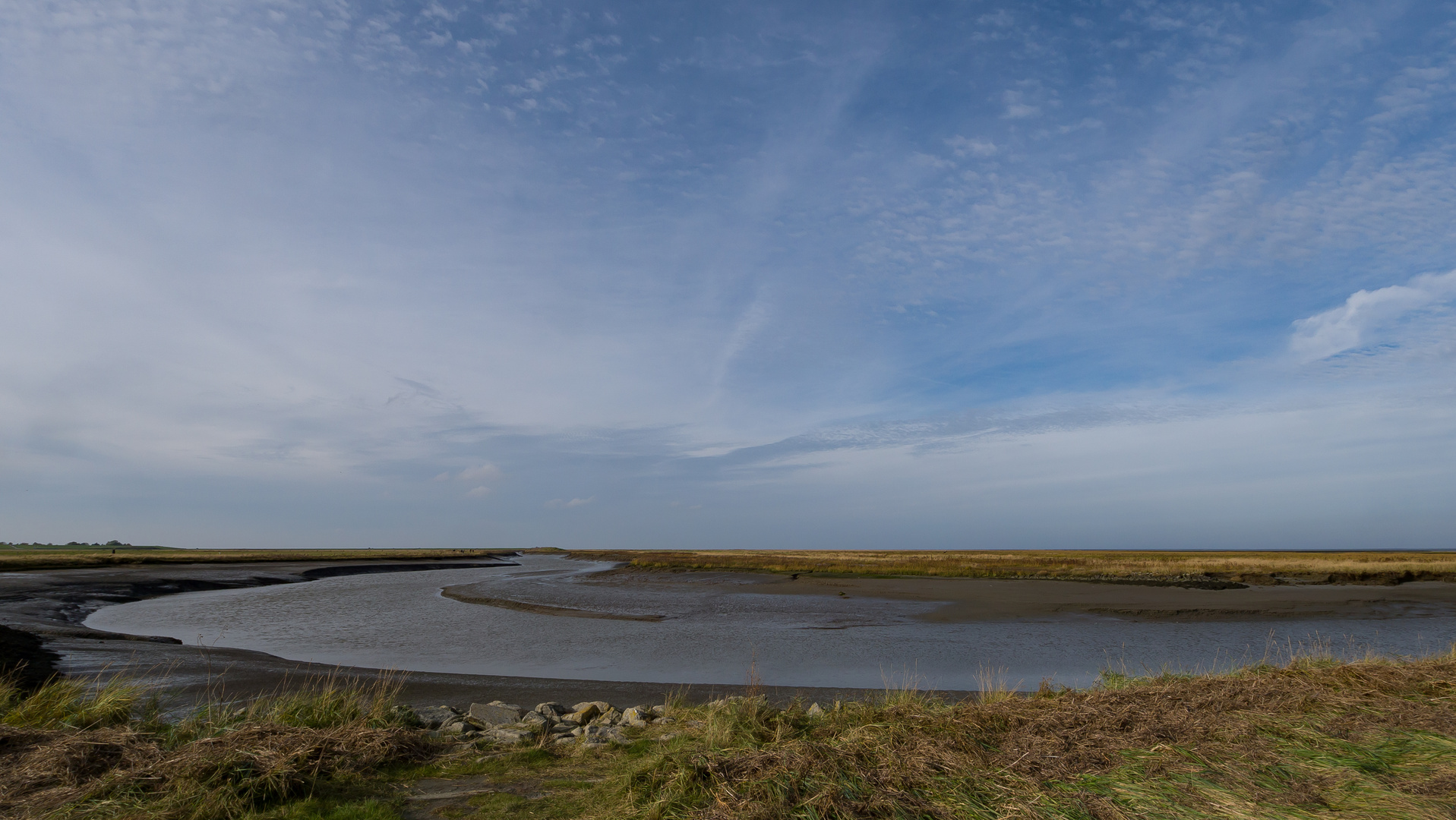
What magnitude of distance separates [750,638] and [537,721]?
48.3 feet

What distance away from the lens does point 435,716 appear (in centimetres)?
1023

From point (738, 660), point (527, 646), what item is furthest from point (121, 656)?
point (738, 660)

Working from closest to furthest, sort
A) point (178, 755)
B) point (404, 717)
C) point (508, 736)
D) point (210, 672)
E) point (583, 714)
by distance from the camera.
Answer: point (178, 755) < point (508, 736) < point (404, 717) < point (583, 714) < point (210, 672)

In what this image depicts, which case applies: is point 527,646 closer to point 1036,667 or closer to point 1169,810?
point 1036,667

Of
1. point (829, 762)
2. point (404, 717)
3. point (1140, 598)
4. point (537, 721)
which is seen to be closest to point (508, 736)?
point (537, 721)

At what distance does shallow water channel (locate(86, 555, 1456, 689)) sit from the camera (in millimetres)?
17531

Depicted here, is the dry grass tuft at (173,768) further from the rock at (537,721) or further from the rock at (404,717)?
the rock at (537,721)

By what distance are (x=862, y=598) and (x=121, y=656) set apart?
30140 millimetres

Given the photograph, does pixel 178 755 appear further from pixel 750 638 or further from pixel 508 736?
pixel 750 638

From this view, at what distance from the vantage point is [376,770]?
717 cm

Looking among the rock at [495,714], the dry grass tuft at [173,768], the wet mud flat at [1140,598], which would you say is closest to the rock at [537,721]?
the rock at [495,714]

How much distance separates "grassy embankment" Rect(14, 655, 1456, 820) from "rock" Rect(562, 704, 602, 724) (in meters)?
2.24

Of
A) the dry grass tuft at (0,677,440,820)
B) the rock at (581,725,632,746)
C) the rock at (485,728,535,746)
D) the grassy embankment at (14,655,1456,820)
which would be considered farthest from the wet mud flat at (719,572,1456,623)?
the dry grass tuft at (0,677,440,820)

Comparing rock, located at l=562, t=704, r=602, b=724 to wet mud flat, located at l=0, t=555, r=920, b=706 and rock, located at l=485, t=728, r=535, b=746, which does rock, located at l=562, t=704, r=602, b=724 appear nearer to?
rock, located at l=485, t=728, r=535, b=746
